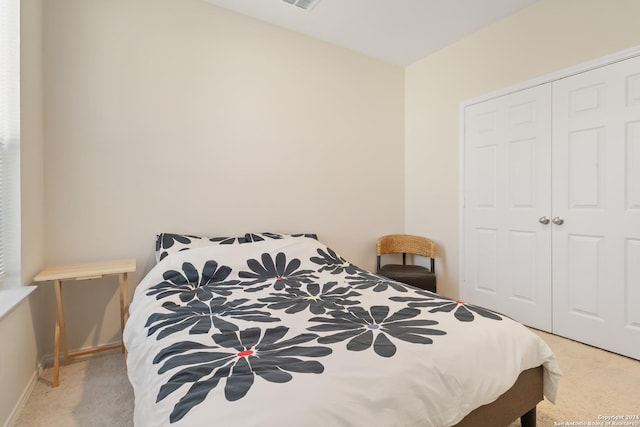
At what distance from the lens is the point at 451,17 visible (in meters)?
2.71

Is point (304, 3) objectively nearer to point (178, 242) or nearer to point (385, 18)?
point (385, 18)

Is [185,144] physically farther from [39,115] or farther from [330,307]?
[330,307]

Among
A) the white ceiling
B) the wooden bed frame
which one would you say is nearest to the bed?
the wooden bed frame

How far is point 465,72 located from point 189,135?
2.69 metres

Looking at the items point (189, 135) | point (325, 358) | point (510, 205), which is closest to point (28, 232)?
point (189, 135)

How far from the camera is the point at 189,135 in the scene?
2.49 m

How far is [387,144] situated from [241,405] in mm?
3211

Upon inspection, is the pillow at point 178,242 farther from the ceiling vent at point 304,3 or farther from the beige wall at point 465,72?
the beige wall at point 465,72

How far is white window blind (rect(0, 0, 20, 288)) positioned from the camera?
65.5 inches

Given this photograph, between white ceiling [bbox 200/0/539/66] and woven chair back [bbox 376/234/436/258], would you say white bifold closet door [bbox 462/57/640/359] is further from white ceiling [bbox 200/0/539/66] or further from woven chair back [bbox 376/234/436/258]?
white ceiling [bbox 200/0/539/66]

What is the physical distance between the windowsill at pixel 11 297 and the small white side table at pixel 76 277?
0.08 metres

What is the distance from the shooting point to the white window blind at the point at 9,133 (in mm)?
1664

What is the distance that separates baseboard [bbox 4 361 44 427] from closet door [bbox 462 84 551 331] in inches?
134

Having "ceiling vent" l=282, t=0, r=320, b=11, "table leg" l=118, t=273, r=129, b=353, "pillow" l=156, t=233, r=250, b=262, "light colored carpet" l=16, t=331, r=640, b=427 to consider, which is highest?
"ceiling vent" l=282, t=0, r=320, b=11
